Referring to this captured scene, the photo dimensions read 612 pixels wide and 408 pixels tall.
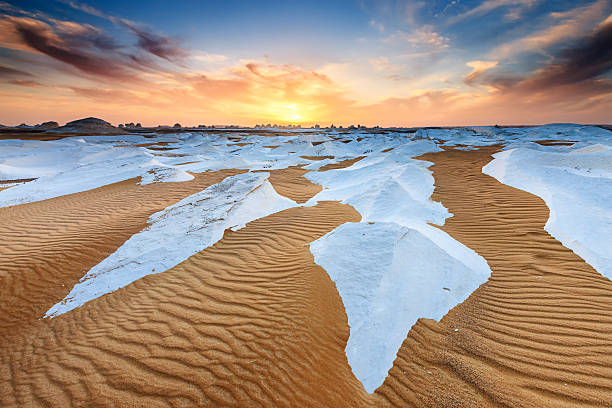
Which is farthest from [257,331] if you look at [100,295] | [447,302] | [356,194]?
[356,194]

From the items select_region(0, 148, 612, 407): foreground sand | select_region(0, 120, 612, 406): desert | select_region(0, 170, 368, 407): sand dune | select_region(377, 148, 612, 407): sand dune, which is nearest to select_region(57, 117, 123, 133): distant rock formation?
select_region(0, 120, 612, 406): desert

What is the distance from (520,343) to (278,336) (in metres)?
2.96

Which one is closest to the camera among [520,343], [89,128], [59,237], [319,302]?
[520,343]

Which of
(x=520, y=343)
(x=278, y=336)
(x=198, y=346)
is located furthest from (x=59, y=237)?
(x=520, y=343)

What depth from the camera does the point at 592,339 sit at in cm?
288

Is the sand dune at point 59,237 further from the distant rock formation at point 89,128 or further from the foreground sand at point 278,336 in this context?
the distant rock formation at point 89,128

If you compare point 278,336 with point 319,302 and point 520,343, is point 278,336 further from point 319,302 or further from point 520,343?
point 520,343

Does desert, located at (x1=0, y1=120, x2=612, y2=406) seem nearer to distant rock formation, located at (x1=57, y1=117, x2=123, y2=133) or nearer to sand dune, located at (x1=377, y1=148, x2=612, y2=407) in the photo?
sand dune, located at (x1=377, y1=148, x2=612, y2=407)

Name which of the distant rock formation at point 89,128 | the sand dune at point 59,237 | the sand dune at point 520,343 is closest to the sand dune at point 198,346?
the sand dune at point 520,343

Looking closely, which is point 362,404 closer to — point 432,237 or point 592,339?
point 592,339

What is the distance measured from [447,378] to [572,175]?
30.3 feet

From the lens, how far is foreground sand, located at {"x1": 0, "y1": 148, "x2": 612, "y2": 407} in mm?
2471

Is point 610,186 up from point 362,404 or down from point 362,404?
up

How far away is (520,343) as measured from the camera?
294 centimetres
